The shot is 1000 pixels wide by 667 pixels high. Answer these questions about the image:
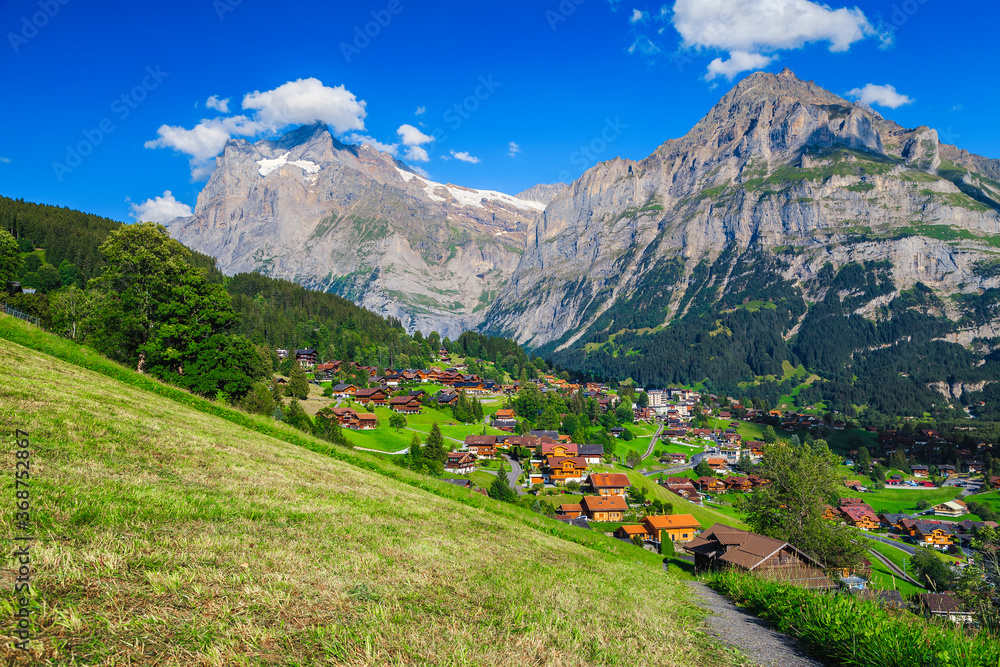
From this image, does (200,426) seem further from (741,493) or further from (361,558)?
(741,493)

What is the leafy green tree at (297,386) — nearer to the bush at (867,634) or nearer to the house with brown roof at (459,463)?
the house with brown roof at (459,463)

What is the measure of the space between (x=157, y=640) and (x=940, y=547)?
13049 centimetres

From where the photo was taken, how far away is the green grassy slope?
4.97 m

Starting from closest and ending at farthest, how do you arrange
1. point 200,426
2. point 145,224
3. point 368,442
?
point 200,426 → point 145,224 → point 368,442

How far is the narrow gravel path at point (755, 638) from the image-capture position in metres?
7.85

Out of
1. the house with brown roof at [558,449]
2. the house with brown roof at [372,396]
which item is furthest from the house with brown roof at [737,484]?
the house with brown roof at [372,396]

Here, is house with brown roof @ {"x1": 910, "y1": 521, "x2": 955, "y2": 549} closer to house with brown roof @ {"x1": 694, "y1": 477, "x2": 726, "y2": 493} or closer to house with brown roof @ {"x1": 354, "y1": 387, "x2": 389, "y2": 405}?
house with brown roof @ {"x1": 694, "y1": 477, "x2": 726, "y2": 493}

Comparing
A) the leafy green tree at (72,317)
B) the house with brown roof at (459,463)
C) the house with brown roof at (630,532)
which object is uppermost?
the leafy green tree at (72,317)

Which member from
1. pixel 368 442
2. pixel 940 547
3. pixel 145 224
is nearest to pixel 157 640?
pixel 145 224

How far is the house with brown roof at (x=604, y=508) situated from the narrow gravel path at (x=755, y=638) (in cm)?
7048

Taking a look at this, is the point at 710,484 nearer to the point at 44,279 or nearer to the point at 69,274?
the point at 44,279

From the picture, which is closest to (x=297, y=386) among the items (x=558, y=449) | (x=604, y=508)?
(x=558, y=449)

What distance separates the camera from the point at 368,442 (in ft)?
273

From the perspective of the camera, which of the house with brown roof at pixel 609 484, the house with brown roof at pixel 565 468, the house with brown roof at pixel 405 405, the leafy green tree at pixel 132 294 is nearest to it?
the leafy green tree at pixel 132 294
